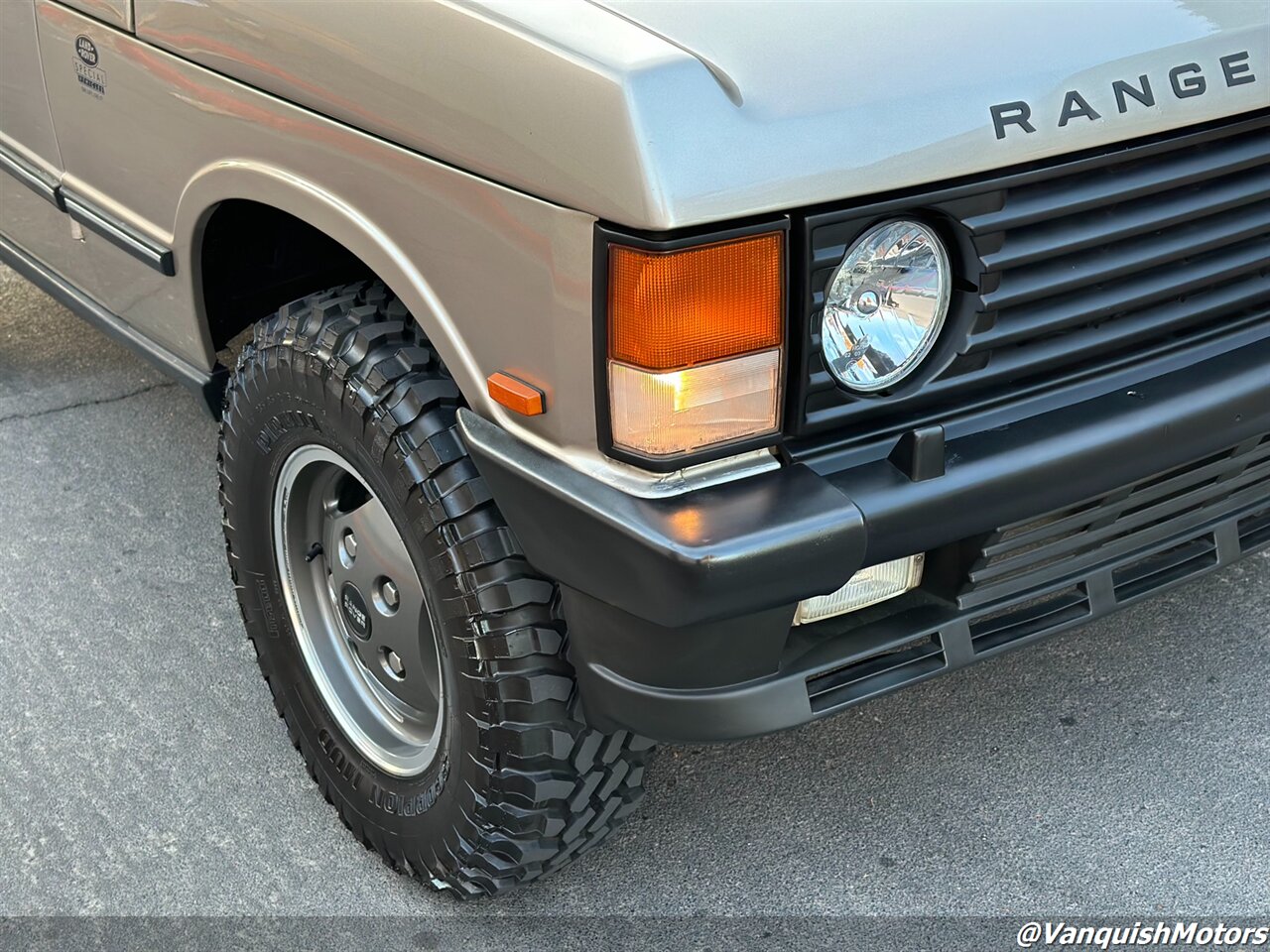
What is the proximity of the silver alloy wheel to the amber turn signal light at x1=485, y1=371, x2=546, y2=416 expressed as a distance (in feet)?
1.52

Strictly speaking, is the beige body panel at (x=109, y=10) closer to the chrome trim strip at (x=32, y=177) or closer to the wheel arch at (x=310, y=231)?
the wheel arch at (x=310, y=231)

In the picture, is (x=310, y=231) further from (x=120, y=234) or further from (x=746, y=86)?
(x=746, y=86)

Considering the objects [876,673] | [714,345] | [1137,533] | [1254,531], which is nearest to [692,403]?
[714,345]

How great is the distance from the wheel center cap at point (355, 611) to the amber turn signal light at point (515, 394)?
0.70 metres

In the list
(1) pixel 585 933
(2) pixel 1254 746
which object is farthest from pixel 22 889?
(2) pixel 1254 746

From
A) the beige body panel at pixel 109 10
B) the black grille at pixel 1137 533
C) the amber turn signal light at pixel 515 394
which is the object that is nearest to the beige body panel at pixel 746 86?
the amber turn signal light at pixel 515 394

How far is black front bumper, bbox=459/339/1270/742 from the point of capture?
1.60 m

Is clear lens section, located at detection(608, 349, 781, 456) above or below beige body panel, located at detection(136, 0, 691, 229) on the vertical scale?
below

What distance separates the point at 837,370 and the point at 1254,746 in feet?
4.78

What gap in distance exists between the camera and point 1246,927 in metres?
2.16

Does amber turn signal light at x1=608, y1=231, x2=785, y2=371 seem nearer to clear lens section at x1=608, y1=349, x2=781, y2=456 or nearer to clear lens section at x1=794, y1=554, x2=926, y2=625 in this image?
clear lens section at x1=608, y1=349, x2=781, y2=456

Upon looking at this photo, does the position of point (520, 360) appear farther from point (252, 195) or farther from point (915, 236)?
point (252, 195)

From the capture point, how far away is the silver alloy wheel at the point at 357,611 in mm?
2211

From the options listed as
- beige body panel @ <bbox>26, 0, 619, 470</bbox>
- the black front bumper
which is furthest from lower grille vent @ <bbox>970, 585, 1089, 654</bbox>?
beige body panel @ <bbox>26, 0, 619, 470</bbox>
